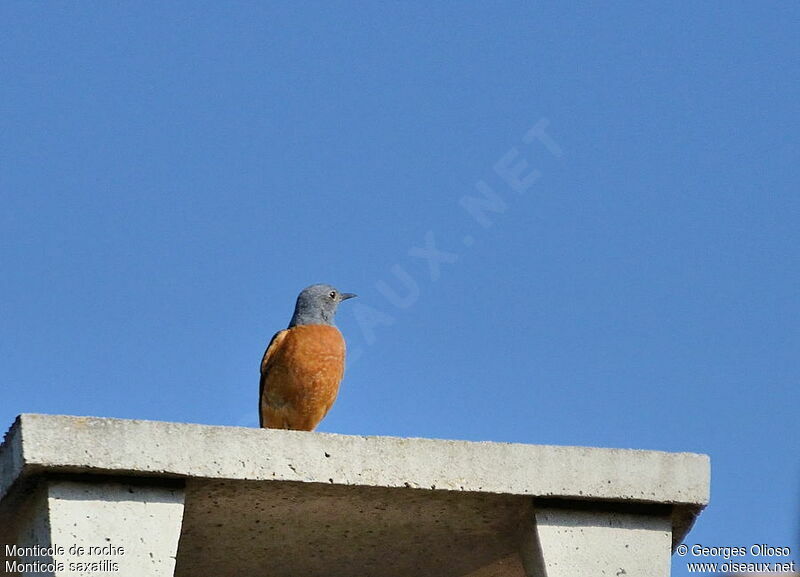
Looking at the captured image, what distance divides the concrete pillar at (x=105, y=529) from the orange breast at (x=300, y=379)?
2.58 m

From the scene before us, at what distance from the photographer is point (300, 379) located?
8.59m

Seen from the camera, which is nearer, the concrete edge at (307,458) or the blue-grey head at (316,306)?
the concrete edge at (307,458)

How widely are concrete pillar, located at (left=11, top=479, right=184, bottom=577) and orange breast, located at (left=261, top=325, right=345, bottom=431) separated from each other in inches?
102

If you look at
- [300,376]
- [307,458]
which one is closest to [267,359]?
[300,376]

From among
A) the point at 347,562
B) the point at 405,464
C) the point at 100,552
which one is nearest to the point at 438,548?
the point at 347,562

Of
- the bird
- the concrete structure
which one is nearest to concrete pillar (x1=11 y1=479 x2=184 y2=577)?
the concrete structure

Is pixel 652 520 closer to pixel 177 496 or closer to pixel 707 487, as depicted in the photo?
pixel 707 487

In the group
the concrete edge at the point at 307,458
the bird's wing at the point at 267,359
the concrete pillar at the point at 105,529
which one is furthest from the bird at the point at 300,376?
the concrete pillar at the point at 105,529

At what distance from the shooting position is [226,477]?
6.04 meters

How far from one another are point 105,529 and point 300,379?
2.78m

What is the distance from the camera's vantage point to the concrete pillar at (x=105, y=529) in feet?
19.1

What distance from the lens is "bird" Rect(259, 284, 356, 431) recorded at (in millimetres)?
8625

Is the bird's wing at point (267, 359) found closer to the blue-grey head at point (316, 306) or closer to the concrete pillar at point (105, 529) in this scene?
the blue-grey head at point (316, 306)

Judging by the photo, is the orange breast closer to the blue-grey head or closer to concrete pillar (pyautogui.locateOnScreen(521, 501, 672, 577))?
the blue-grey head
